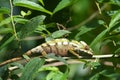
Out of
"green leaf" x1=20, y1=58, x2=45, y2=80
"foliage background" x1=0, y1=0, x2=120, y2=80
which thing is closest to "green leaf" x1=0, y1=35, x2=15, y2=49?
"foliage background" x1=0, y1=0, x2=120, y2=80

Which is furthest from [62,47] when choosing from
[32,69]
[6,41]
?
[32,69]

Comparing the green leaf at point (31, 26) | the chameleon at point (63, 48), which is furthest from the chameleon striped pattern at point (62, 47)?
the green leaf at point (31, 26)

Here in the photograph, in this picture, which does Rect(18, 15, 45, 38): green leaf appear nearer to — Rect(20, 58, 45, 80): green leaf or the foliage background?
the foliage background

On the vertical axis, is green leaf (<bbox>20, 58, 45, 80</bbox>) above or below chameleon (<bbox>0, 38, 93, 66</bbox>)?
above

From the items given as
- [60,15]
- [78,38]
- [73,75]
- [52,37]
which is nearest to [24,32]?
[52,37]

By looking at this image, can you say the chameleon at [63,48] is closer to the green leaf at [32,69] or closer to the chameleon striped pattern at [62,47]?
the chameleon striped pattern at [62,47]

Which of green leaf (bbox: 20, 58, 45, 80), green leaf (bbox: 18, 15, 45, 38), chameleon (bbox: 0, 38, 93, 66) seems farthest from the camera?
chameleon (bbox: 0, 38, 93, 66)

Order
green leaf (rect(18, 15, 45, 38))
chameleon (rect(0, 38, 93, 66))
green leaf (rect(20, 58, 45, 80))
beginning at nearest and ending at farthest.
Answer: green leaf (rect(20, 58, 45, 80))
green leaf (rect(18, 15, 45, 38))
chameleon (rect(0, 38, 93, 66))

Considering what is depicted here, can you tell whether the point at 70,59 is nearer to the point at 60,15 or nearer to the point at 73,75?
the point at 60,15
